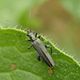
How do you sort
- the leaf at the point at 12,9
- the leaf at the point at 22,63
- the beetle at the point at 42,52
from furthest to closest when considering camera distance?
the leaf at the point at 12,9
the beetle at the point at 42,52
the leaf at the point at 22,63

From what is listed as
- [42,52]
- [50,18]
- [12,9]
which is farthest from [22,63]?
[50,18]

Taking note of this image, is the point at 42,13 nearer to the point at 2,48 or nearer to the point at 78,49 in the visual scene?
the point at 78,49

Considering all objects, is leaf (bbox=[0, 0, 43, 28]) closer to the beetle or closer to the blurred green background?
the blurred green background

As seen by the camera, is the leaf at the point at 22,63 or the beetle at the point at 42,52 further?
the beetle at the point at 42,52

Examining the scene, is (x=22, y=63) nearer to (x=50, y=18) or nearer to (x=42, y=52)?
(x=42, y=52)

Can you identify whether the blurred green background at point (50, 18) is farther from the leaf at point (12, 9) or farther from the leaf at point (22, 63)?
the leaf at point (22, 63)

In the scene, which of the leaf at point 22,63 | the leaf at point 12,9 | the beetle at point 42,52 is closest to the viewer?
the leaf at point 22,63

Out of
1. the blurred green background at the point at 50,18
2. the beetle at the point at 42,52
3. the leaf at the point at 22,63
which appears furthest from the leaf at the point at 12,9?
the leaf at the point at 22,63
